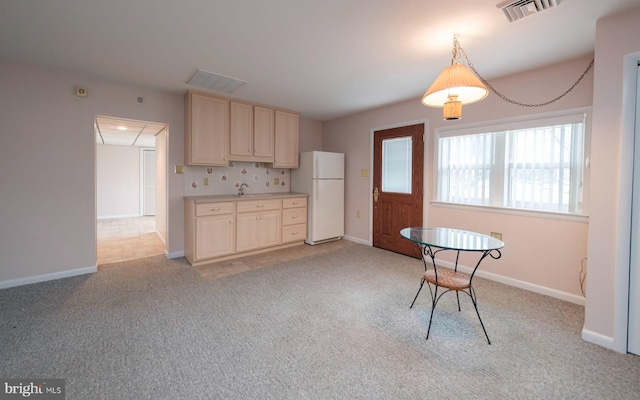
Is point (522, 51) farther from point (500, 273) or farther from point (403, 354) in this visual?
point (403, 354)

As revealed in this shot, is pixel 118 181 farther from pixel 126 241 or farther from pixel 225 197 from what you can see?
pixel 225 197

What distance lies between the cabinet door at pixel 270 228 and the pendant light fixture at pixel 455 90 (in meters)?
2.96

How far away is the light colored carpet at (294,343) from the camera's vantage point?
159 cm

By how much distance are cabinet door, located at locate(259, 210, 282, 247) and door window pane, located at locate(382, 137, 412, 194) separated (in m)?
1.86

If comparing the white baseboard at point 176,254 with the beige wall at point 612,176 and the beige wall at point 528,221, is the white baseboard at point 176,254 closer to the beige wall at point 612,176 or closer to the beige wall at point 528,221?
the beige wall at point 528,221

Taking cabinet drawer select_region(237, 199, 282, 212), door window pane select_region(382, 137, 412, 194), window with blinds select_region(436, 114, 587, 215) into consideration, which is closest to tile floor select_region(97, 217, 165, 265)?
cabinet drawer select_region(237, 199, 282, 212)

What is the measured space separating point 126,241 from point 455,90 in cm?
569

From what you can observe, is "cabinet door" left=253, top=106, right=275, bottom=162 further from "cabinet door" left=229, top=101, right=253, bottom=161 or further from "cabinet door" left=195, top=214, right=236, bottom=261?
"cabinet door" left=195, top=214, right=236, bottom=261

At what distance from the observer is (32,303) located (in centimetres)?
256

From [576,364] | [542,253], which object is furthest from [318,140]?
[576,364]

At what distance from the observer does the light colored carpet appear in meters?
1.59

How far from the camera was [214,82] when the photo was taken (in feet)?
11.2

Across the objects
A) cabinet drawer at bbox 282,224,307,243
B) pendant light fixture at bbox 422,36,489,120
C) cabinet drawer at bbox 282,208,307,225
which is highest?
pendant light fixture at bbox 422,36,489,120

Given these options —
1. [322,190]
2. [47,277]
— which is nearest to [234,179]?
[322,190]
